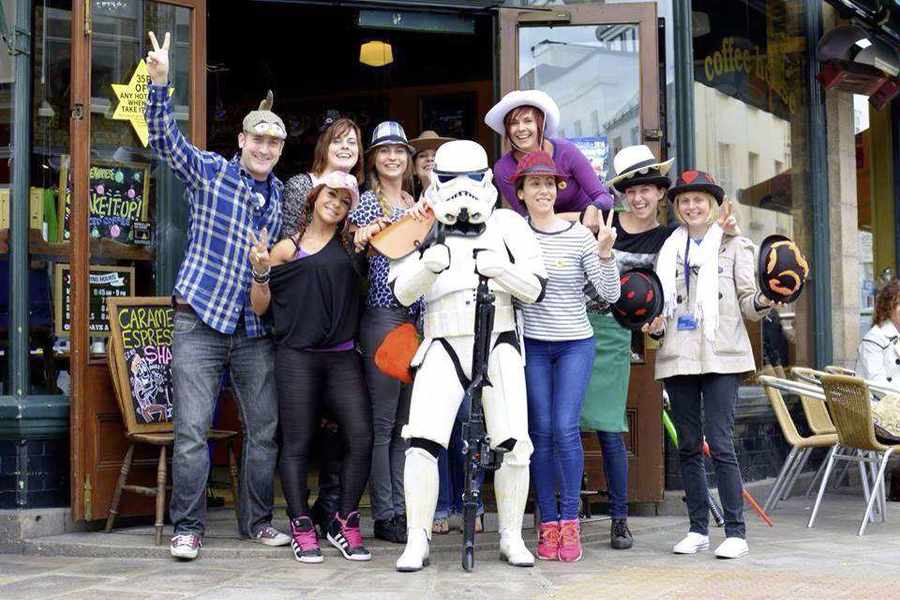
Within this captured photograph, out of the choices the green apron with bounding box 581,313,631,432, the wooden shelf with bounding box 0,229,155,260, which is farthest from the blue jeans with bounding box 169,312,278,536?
the green apron with bounding box 581,313,631,432

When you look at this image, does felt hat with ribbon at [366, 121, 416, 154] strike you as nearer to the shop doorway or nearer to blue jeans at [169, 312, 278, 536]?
blue jeans at [169, 312, 278, 536]

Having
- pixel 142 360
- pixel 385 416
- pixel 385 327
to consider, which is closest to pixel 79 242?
pixel 142 360

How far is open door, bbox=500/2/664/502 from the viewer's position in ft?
25.5

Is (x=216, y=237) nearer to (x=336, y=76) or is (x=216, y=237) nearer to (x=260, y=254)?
(x=260, y=254)

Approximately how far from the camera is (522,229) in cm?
616

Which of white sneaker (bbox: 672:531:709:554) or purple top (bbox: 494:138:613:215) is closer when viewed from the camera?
white sneaker (bbox: 672:531:709:554)

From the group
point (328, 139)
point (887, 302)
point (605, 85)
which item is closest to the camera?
point (328, 139)

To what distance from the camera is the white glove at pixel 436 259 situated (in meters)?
5.87

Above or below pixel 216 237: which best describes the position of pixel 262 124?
above

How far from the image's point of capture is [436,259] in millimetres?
5871

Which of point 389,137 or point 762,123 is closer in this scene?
point 389,137

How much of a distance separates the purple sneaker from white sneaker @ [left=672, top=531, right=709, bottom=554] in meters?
2.44

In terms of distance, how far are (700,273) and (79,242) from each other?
3272 millimetres

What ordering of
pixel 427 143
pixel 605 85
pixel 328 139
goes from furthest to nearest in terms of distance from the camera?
pixel 605 85, pixel 427 143, pixel 328 139
